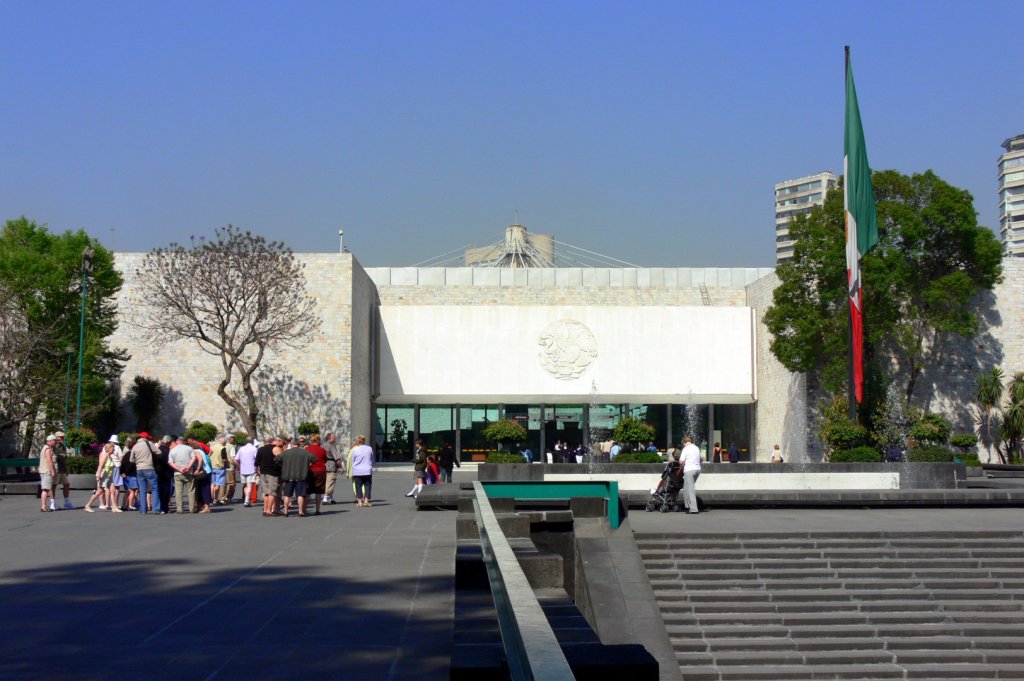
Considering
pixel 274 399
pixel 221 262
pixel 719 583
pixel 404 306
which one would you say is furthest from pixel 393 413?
pixel 719 583

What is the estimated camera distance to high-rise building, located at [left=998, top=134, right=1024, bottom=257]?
126 meters

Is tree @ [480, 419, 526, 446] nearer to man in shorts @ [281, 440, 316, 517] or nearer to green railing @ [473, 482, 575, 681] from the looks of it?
man in shorts @ [281, 440, 316, 517]

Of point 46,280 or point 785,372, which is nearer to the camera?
point 46,280

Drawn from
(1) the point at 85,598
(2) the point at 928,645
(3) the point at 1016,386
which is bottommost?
(2) the point at 928,645

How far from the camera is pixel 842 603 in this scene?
12.0 metres

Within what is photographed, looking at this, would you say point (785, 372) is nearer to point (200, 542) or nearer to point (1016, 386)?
point (1016, 386)

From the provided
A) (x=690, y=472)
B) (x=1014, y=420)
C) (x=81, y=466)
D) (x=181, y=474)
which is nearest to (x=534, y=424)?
(x=1014, y=420)

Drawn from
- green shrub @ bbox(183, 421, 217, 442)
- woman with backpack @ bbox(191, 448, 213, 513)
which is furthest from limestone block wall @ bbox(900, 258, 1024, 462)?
woman with backpack @ bbox(191, 448, 213, 513)

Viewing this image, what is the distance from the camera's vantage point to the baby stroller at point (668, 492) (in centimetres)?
1834

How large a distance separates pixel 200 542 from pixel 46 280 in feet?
93.0

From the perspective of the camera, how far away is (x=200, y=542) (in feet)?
43.6

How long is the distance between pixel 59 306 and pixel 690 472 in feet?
92.5

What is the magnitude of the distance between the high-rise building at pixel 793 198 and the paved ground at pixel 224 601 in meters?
126

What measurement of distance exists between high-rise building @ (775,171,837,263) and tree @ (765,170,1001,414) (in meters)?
96.6
